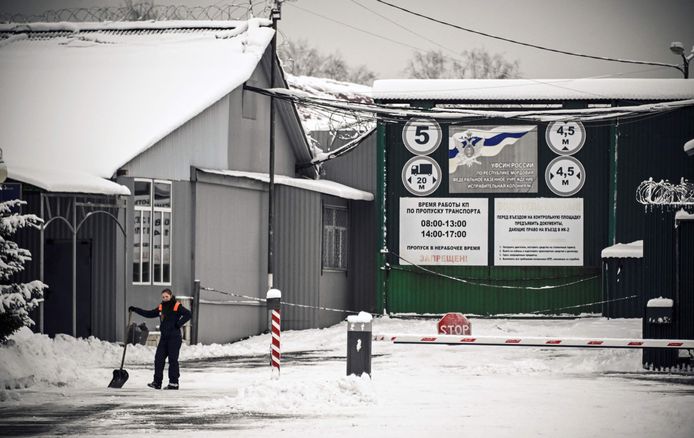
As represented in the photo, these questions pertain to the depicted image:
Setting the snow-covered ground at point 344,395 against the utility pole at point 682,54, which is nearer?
the snow-covered ground at point 344,395

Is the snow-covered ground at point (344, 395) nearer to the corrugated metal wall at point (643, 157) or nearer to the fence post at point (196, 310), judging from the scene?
the fence post at point (196, 310)

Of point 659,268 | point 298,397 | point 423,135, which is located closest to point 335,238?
point 423,135

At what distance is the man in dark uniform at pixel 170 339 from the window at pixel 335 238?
46.9 feet

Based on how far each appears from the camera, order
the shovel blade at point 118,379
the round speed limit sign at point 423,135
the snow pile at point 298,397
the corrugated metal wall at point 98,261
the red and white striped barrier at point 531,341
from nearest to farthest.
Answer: the snow pile at point 298,397 < the red and white striped barrier at point 531,341 < the shovel blade at point 118,379 < the corrugated metal wall at point 98,261 < the round speed limit sign at point 423,135

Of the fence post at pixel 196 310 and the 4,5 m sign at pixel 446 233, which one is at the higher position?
the 4,5 m sign at pixel 446 233

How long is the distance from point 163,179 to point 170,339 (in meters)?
9.28

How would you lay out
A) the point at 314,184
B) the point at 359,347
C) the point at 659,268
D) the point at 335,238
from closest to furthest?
1. the point at 359,347
2. the point at 659,268
3. the point at 314,184
4. the point at 335,238

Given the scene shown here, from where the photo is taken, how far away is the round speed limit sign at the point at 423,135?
35.4 meters

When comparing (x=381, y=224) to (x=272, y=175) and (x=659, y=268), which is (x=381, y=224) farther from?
(x=659, y=268)

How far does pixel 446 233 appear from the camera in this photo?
116 ft

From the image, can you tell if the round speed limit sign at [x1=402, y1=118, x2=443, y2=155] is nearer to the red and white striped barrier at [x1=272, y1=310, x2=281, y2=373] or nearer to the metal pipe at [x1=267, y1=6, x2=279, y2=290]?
the metal pipe at [x1=267, y1=6, x2=279, y2=290]

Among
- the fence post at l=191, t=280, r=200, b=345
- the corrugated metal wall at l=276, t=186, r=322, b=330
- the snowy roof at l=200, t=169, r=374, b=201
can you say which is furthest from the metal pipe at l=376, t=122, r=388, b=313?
the fence post at l=191, t=280, r=200, b=345

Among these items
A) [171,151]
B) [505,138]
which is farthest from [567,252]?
[171,151]

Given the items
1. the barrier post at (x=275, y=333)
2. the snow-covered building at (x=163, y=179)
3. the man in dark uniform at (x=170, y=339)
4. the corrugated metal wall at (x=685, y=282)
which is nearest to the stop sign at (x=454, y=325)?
the barrier post at (x=275, y=333)
